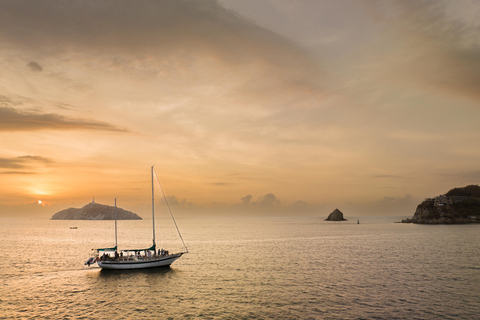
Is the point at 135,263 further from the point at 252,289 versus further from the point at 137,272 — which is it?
the point at 252,289

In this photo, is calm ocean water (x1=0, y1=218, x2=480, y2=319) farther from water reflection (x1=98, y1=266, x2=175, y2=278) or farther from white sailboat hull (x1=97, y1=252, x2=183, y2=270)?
white sailboat hull (x1=97, y1=252, x2=183, y2=270)

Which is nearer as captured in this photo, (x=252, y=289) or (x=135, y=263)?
(x=252, y=289)

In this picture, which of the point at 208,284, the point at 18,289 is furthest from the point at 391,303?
the point at 18,289

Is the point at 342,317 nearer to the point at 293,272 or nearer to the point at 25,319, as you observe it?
the point at 293,272

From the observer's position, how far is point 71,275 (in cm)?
6950

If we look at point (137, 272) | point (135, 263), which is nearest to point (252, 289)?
point (137, 272)

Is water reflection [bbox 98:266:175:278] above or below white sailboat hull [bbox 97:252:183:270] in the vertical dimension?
below

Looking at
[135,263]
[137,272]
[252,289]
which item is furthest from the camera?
[135,263]

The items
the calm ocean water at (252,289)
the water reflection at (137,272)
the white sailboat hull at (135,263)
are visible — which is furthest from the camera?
the white sailboat hull at (135,263)

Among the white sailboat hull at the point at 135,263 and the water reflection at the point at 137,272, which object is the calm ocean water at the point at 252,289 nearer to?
the water reflection at the point at 137,272

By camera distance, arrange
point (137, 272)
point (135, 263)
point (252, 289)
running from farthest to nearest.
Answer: point (135, 263), point (137, 272), point (252, 289)

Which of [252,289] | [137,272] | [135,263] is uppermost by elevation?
[135,263]

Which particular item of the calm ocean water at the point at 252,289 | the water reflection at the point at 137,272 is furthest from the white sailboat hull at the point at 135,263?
the calm ocean water at the point at 252,289

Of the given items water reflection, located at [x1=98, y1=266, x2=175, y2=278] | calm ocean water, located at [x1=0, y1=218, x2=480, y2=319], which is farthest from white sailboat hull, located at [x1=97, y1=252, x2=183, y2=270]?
calm ocean water, located at [x1=0, y1=218, x2=480, y2=319]
